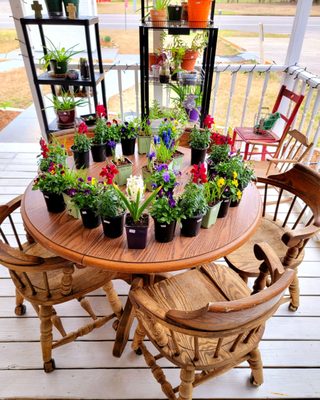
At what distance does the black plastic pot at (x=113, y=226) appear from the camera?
1094mm

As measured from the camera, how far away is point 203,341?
1.11 meters

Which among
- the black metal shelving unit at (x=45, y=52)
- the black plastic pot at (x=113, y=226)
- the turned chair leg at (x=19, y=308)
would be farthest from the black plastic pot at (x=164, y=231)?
the black metal shelving unit at (x=45, y=52)

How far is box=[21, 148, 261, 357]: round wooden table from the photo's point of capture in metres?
1.04

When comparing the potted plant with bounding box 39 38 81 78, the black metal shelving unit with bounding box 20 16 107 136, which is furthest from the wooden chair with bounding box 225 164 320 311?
the potted plant with bounding box 39 38 81 78

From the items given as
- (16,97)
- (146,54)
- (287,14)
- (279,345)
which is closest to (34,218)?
(279,345)

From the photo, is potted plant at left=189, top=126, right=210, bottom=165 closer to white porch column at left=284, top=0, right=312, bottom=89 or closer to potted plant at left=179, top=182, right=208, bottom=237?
potted plant at left=179, top=182, right=208, bottom=237

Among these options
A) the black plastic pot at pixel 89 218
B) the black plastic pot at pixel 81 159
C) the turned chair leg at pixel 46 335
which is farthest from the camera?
the black plastic pot at pixel 81 159

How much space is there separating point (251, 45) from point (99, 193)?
3.29 meters

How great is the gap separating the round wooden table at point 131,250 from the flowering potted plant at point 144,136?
0.64m

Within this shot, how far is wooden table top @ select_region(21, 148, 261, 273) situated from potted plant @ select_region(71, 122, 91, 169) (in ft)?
1.05

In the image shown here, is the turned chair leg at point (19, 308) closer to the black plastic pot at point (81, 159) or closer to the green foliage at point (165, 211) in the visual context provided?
the black plastic pot at point (81, 159)

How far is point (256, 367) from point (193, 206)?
31.8 inches

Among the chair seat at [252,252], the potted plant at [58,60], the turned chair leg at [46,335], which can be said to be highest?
the potted plant at [58,60]

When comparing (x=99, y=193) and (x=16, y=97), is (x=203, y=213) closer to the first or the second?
(x=99, y=193)
